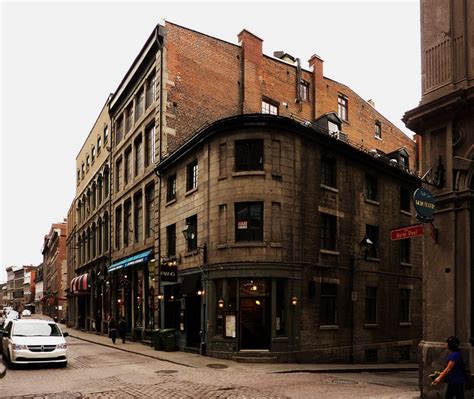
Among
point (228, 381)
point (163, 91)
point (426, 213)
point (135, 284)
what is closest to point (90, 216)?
point (135, 284)

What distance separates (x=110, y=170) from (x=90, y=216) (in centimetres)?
1000

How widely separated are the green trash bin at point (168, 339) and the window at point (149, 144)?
412 inches

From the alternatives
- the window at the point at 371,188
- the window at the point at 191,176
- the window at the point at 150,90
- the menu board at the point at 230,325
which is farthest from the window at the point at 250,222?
the window at the point at 150,90

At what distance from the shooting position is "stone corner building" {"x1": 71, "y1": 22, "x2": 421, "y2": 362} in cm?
2270

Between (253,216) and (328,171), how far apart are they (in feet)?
17.4

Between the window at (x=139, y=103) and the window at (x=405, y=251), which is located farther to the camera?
the window at (x=139, y=103)

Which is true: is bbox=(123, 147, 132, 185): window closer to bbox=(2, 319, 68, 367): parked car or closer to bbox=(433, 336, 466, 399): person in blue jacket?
bbox=(2, 319, 68, 367): parked car

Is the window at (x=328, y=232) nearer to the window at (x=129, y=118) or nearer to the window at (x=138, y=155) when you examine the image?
the window at (x=138, y=155)

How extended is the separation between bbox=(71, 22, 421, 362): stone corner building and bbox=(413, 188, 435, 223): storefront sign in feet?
34.2

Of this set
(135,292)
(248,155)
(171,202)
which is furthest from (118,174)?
(248,155)

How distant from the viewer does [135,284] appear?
113 feet

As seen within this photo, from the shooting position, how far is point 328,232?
25.6 metres

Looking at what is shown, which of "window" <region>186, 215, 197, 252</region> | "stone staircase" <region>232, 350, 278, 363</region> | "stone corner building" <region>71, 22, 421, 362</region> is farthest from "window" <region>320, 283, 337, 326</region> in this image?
"window" <region>186, 215, 197, 252</region>

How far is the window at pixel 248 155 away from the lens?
920 inches
